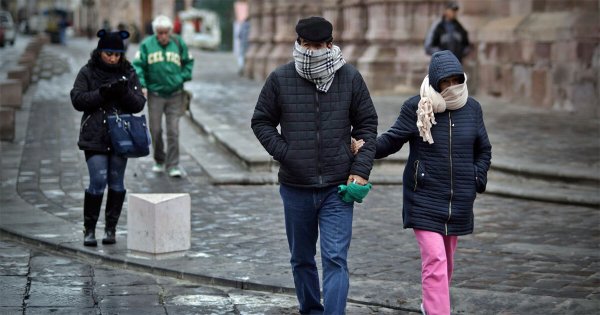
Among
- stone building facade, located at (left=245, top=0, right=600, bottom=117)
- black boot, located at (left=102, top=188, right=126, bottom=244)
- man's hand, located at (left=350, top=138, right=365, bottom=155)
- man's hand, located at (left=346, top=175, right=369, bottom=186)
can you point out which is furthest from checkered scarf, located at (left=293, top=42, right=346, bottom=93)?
stone building facade, located at (left=245, top=0, right=600, bottom=117)

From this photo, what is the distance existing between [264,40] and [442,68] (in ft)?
88.4

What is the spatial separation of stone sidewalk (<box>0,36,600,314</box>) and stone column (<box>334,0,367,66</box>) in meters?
10.8

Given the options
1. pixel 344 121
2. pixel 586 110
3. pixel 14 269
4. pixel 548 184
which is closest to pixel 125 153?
pixel 14 269

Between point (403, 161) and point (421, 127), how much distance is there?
7075 mm

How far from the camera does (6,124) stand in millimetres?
16047

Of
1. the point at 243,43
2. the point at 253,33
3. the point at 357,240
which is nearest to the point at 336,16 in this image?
the point at 243,43

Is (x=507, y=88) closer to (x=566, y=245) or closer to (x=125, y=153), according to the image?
(x=566, y=245)

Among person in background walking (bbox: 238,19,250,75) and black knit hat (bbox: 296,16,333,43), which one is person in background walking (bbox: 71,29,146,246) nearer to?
black knit hat (bbox: 296,16,333,43)

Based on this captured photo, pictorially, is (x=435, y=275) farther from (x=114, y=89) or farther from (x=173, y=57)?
(x=173, y=57)

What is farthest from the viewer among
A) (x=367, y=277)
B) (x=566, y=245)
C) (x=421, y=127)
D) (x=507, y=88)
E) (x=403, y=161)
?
(x=507, y=88)

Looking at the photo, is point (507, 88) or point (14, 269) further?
point (507, 88)

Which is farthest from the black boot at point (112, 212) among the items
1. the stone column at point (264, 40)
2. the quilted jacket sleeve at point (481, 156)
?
the stone column at point (264, 40)

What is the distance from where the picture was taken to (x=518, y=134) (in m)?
15.9

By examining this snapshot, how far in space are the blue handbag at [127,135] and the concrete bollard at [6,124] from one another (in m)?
7.45
